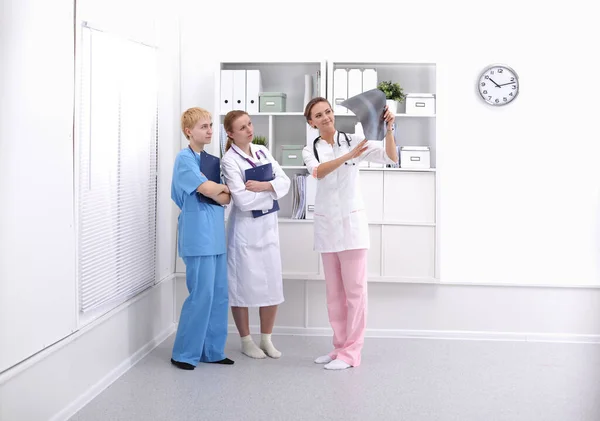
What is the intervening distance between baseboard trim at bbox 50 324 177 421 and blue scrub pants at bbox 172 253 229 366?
253 mm

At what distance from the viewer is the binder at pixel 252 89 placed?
4367 mm

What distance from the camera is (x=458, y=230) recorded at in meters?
4.51

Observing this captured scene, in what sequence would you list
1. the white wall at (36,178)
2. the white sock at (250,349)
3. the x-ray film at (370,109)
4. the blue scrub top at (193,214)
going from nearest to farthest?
the white wall at (36,178)
the x-ray film at (370,109)
the blue scrub top at (193,214)
the white sock at (250,349)

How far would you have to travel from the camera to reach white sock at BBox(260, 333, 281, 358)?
3949mm

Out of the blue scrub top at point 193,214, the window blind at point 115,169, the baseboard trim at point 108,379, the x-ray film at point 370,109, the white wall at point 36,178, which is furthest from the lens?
the blue scrub top at point 193,214

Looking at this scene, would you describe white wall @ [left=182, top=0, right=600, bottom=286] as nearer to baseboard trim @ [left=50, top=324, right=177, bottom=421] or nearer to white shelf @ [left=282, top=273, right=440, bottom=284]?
white shelf @ [left=282, top=273, right=440, bottom=284]

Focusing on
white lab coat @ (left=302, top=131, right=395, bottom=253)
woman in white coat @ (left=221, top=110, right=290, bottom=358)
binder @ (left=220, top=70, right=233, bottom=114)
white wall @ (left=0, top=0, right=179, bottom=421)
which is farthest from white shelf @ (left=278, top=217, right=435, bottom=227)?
white wall @ (left=0, top=0, right=179, bottom=421)

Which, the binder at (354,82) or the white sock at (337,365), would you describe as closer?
the white sock at (337,365)

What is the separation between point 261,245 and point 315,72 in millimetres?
1431

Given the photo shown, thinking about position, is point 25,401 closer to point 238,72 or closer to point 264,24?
point 238,72

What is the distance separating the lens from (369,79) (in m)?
4.33

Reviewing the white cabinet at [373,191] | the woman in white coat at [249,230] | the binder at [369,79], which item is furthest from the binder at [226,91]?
the white cabinet at [373,191]

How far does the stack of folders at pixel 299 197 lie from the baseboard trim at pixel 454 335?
796 millimetres

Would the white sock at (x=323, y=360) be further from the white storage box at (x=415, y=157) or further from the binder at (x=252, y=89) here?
the binder at (x=252, y=89)
